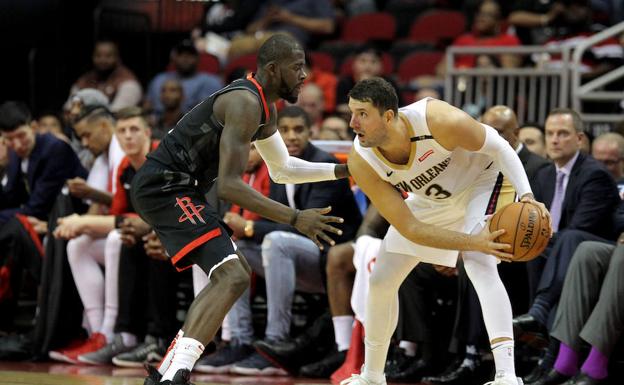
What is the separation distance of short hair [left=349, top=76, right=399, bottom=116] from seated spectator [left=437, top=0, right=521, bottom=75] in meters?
5.12

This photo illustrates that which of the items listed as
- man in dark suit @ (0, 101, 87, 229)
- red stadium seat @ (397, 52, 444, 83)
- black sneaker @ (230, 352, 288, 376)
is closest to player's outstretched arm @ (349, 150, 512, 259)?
black sneaker @ (230, 352, 288, 376)

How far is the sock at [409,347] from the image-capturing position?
6762 millimetres

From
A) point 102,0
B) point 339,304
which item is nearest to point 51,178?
point 339,304

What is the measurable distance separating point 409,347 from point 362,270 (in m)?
0.61

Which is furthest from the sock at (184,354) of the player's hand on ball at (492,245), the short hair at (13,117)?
the short hair at (13,117)

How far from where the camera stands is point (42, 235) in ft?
26.5

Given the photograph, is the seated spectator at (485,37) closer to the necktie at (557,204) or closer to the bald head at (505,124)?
the bald head at (505,124)

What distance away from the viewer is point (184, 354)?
16.1ft

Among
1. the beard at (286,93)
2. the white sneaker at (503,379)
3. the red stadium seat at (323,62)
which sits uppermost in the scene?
the red stadium seat at (323,62)

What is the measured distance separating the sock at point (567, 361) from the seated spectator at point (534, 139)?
190 cm

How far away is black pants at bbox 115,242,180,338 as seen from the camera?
7.32 metres

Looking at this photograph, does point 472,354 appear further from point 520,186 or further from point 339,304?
point 520,186

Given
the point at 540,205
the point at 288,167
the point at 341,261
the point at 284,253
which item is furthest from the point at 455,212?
the point at 284,253

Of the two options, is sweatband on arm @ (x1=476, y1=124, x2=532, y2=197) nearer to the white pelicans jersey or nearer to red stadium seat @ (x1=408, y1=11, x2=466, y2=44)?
the white pelicans jersey
